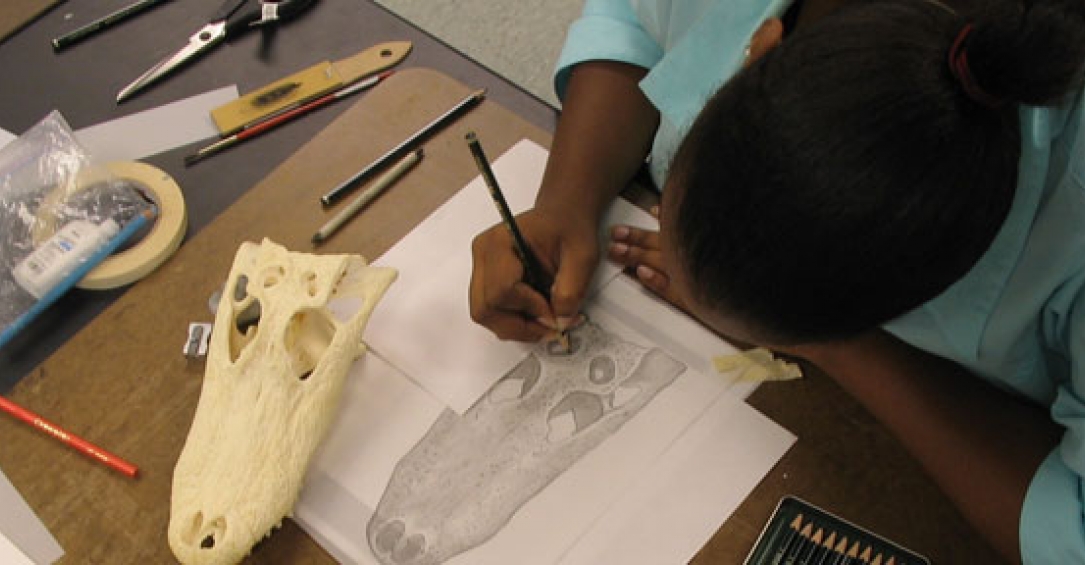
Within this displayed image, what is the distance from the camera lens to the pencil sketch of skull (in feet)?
2.17

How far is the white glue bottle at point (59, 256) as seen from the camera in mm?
787

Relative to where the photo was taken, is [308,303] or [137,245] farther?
[137,245]

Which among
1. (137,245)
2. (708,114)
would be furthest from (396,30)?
(708,114)

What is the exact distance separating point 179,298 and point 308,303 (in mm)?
165

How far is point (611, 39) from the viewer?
852 millimetres

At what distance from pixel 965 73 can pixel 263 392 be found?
514 millimetres

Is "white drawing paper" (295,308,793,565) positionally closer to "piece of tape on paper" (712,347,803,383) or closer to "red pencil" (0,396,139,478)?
"piece of tape on paper" (712,347,803,383)

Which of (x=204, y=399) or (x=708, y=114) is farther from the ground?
(x=708, y=114)

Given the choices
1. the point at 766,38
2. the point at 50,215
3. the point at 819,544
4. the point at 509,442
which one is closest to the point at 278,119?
the point at 50,215

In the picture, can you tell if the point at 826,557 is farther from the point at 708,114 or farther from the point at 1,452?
the point at 1,452

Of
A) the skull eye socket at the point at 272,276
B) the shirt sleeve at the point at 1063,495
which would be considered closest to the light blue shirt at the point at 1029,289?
the shirt sleeve at the point at 1063,495

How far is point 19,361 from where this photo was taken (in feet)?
2.54

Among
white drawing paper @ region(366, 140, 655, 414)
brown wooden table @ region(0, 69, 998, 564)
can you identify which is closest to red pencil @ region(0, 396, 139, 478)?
brown wooden table @ region(0, 69, 998, 564)

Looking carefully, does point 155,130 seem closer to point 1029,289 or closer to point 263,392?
point 263,392
